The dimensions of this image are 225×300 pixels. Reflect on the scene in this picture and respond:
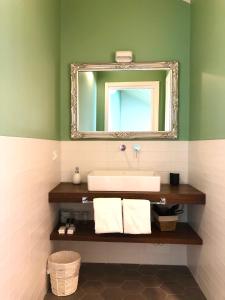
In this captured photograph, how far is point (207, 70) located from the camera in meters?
1.96

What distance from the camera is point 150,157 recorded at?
246 cm

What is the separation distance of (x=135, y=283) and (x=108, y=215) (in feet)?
2.58

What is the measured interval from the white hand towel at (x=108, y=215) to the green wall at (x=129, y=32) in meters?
1.01

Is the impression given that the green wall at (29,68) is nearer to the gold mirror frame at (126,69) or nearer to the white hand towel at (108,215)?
the gold mirror frame at (126,69)

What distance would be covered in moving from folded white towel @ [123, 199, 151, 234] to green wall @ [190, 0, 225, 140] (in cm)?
77

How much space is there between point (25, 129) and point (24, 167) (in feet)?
0.82

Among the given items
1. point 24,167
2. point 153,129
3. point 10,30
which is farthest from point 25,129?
point 153,129

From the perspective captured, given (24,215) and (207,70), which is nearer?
(24,215)

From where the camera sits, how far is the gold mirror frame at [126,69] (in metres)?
2.40

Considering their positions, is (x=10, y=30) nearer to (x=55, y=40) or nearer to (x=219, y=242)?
(x=55, y=40)

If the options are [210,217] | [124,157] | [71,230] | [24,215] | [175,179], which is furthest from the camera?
[124,157]

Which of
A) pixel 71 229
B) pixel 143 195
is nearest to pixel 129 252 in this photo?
pixel 71 229

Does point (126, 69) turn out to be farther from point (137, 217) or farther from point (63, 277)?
point (63, 277)

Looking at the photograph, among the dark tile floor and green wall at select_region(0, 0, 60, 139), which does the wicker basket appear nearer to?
the dark tile floor
